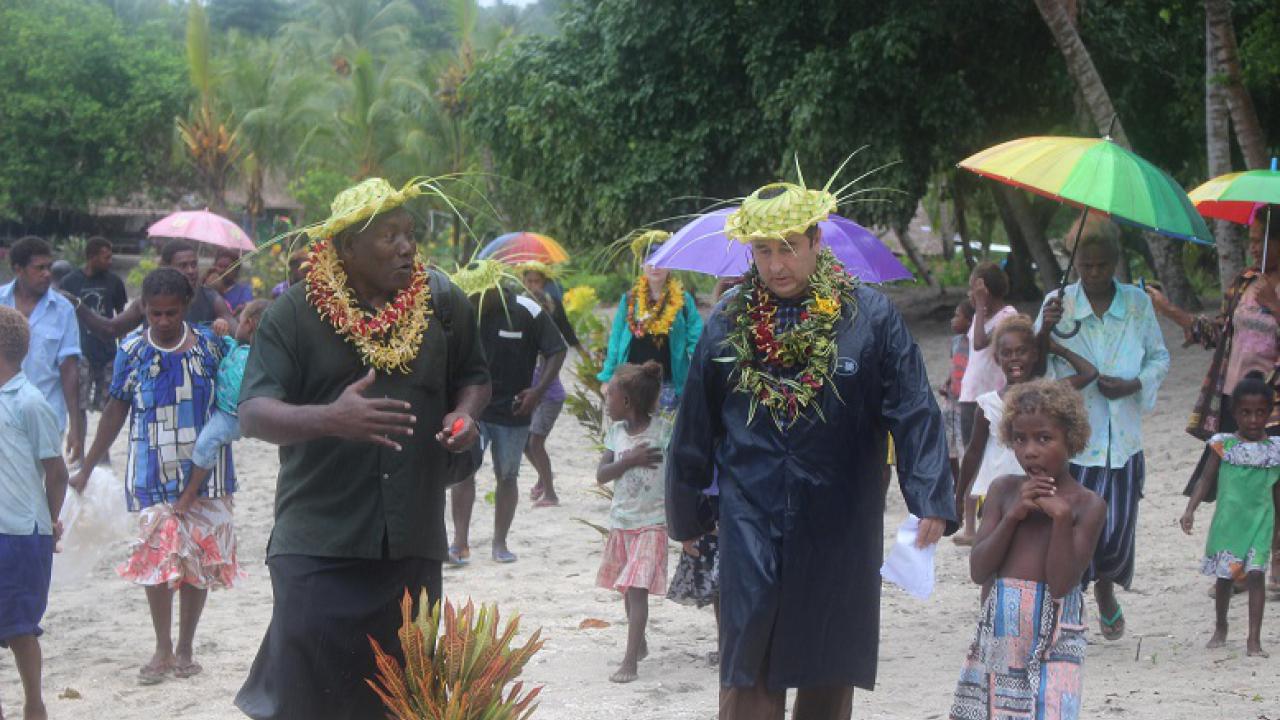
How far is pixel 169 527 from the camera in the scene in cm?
681

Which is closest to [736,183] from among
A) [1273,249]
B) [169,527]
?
[1273,249]

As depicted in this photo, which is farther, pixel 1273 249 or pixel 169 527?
pixel 1273 249

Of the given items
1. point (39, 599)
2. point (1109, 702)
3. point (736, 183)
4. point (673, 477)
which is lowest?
point (1109, 702)

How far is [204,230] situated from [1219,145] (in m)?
8.55

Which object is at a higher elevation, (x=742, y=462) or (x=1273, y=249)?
(x=1273, y=249)

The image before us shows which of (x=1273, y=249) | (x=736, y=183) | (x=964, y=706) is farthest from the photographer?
(x=736, y=183)

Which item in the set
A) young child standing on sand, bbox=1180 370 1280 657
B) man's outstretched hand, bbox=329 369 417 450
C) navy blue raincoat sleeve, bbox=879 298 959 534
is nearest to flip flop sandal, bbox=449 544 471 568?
young child standing on sand, bbox=1180 370 1280 657

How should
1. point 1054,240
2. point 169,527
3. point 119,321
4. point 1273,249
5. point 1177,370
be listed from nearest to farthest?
1. point 169,527
2. point 1273,249
3. point 119,321
4. point 1177,370
5. point 1054,240

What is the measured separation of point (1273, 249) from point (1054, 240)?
3114 centimetres

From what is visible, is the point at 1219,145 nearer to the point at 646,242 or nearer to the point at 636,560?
the point at 646,242

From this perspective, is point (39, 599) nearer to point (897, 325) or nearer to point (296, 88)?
point (897, 325)

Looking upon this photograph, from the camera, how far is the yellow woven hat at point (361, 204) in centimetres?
442

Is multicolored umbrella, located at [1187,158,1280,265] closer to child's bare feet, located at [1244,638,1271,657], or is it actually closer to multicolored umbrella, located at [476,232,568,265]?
child's bare feet, located at [1244,638,1271,657]

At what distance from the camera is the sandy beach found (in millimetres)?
6344
